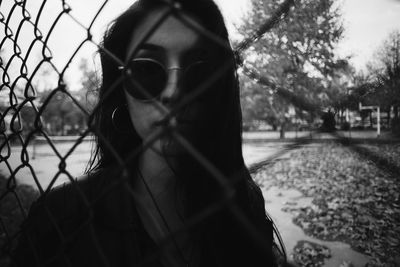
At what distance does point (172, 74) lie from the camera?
3.43ft

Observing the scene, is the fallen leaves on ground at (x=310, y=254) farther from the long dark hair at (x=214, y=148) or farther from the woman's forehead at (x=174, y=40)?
the woman's forehead at (x=174, y=40)

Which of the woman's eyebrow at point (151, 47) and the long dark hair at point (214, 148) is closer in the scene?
the woman's eyebrow at point (151, 47)

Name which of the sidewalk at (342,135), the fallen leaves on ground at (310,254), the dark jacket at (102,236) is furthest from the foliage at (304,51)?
the dark jacket at (102,236)

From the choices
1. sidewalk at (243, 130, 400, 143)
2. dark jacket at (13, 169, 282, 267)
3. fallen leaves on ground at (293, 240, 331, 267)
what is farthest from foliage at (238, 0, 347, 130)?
dark jacket at (13, 169, 282, 267)

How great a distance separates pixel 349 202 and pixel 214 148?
460 centimetres

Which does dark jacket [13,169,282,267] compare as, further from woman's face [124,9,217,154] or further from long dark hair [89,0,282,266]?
woman's face [124,9,217,154]

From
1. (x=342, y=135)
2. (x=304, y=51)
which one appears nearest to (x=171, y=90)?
(x=342, y=135)

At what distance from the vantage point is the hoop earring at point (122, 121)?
1.50 metres

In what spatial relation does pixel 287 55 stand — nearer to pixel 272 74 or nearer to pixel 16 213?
pixel 272 74

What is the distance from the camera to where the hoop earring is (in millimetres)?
1505

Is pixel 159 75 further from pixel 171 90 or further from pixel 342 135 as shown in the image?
pixel 342 135

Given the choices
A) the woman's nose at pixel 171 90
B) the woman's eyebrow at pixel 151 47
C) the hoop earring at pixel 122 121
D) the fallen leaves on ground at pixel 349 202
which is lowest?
the fallen leaves on ground at pixel 349 202

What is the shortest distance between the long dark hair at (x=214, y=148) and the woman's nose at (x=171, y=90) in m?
0.29

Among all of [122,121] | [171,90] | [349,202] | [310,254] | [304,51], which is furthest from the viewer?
[304,51]
